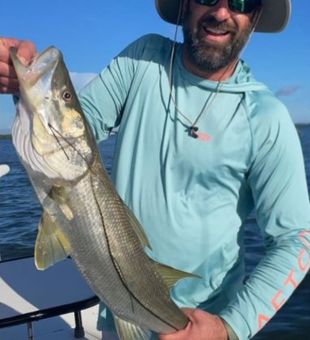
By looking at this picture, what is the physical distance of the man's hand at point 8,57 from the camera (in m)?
2.42

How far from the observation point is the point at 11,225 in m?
15.6

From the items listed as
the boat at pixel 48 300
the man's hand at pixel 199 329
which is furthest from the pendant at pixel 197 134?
the boat at pixel 48 300

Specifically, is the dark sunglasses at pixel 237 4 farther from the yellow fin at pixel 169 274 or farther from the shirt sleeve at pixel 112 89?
the yellow fin at pixel 169 274

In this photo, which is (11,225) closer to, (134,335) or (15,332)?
(15,332)

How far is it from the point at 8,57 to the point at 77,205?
0.75m

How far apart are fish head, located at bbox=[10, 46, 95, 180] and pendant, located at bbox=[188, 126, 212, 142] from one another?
756 mm

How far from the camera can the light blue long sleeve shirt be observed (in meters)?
3.21

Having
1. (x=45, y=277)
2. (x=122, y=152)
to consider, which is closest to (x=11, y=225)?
(x=45, y=277)

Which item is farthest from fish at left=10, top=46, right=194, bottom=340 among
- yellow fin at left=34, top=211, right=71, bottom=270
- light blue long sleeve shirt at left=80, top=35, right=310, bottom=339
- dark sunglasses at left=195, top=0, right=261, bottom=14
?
dark sunglasses at left=195, top=0, right=261, bottom=14

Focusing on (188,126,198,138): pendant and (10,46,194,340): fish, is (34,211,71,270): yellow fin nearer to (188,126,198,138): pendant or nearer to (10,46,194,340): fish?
(10,46,194,340): fish

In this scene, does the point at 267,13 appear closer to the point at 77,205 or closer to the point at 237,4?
the point at 237,4

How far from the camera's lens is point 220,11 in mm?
3252

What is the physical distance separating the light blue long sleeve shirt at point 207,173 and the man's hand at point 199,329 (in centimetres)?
20

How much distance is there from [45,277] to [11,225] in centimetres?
1125
